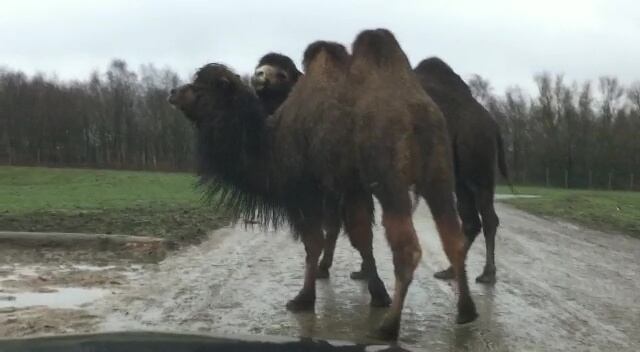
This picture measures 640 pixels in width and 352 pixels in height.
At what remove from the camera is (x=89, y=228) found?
14.1m

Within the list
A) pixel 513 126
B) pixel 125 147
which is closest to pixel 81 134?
pixel 125 147

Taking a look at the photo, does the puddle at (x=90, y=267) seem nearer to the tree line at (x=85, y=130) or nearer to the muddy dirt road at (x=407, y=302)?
the muddy dirt road at (x=407, y=302)

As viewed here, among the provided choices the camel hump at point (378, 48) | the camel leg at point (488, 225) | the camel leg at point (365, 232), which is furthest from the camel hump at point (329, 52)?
the camel leg at point (488, 225)

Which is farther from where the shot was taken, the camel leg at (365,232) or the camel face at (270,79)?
the camel face at (270,79)

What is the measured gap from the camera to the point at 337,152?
266 inches

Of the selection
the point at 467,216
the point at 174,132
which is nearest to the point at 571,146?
the point at 174,132

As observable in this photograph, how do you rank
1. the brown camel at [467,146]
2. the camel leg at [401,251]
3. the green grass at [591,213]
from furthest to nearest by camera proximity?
the green grass at [591,213] → the brown camel at [467,146] → the camel leg at [401,251]

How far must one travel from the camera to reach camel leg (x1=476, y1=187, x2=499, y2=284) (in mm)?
8977

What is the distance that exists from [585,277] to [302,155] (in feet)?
15.5

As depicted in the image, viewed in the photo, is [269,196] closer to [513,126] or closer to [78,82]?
[513,126]

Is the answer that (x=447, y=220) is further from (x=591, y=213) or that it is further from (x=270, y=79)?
(x=591, y=213)

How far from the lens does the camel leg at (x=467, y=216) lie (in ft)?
30.1

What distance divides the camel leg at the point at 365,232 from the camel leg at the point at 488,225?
184 centimetres

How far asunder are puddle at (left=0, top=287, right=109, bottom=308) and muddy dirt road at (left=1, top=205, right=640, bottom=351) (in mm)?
166
